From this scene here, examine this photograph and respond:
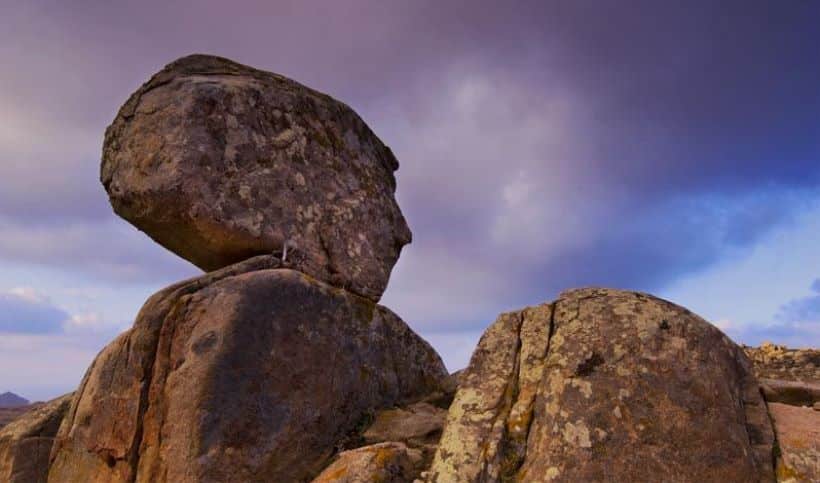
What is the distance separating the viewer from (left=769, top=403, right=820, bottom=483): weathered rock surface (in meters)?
6.57

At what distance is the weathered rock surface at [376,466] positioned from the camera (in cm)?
711

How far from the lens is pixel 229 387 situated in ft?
24.8

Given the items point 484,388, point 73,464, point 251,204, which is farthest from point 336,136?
point 73,464

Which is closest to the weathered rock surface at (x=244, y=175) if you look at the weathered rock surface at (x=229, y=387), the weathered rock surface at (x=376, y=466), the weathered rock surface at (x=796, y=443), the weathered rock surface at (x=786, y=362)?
the weathered rock surface at (x=229, y=387)

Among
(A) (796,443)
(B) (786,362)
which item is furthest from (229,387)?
(B) (786,362)

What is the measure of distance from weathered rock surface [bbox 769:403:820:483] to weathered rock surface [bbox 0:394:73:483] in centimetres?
998

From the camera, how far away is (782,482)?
6.54 meters

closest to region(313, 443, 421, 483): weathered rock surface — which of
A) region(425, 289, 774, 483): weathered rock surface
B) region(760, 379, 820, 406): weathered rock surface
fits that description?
region(425, 289, 774, 483): weathered rock surface

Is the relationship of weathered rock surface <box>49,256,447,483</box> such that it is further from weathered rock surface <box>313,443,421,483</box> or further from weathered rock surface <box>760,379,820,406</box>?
weathered rock surface <box>760,379,820,406</box>

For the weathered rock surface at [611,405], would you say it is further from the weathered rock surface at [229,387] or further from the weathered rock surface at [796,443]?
the weathered rock surface at [229,387]

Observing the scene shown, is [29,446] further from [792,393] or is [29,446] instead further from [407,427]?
[792,393]

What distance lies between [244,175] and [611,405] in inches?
223

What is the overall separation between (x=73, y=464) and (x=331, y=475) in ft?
12.6

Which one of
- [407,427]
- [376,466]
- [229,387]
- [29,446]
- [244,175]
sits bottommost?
[376,466]
